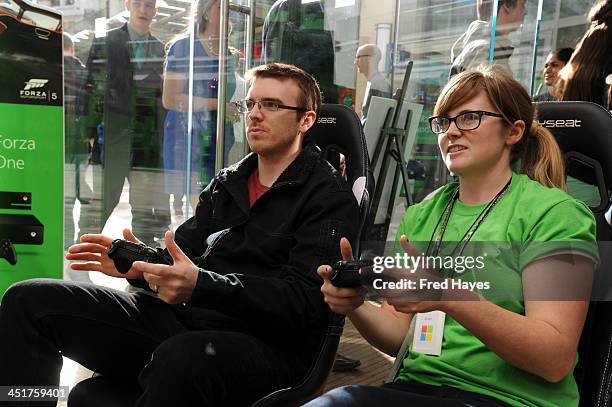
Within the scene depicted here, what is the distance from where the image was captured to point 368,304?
4.34 feet

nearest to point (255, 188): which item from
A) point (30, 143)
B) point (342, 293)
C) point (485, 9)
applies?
point (342, 293)

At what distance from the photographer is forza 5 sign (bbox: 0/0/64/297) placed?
2848 mm

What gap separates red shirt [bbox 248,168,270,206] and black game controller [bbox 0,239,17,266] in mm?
1620

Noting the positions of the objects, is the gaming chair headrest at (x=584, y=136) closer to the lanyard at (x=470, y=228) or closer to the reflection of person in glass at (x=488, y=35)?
the lanyard at (x=470, y=228)

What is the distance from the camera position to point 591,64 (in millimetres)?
1952

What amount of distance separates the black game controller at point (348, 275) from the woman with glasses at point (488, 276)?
2cm

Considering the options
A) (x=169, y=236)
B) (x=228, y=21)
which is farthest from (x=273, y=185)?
(x=228, y=21)

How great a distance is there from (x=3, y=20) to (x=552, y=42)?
3255 mm

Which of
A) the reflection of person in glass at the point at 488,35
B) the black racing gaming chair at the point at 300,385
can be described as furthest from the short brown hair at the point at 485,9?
the black racing gaming chair at the point at 300,385

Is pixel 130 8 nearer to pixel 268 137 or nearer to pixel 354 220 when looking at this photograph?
pixel 268 137

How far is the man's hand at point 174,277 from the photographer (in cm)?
133

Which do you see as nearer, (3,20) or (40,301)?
(40,301)

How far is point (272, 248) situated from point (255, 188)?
0.99 feet

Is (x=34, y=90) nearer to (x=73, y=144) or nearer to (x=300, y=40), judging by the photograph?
(x=73, y=144)
